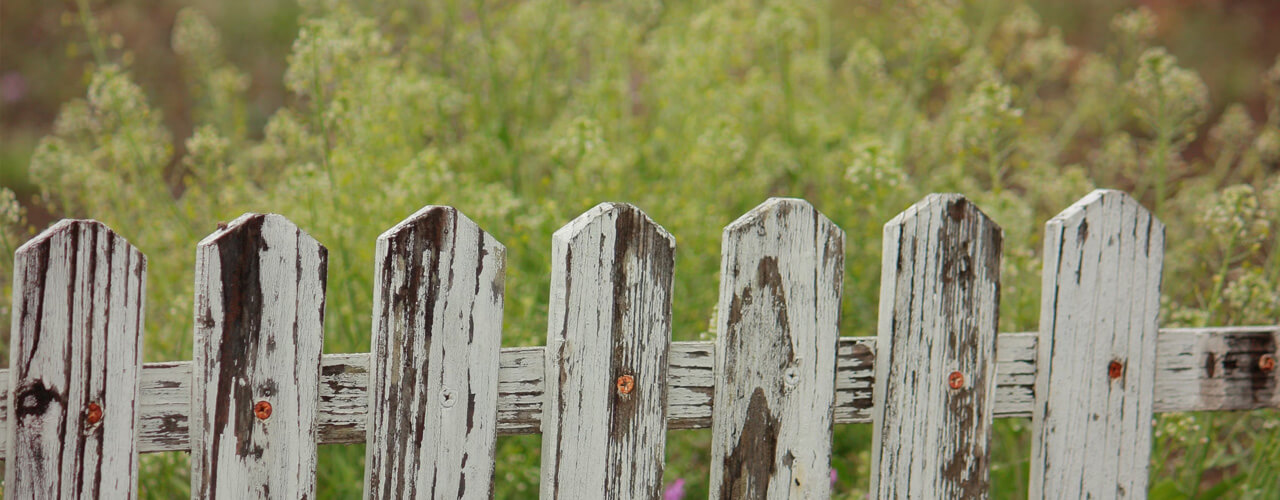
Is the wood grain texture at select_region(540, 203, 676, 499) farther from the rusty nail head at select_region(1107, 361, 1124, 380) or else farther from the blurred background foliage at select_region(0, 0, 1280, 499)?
the rusty nail head at select_region(1107, 361, 1124, 380)

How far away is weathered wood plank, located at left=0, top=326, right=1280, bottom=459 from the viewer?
1.11 metres

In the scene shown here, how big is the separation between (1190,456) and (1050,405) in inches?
30.0

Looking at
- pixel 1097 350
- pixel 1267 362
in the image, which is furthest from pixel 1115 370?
pixel 1267 362

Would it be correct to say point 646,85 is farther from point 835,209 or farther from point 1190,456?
point 1190,456

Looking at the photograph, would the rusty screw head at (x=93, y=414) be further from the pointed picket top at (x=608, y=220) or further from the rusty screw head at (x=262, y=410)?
the pointed picket top at (x=608, y=220)

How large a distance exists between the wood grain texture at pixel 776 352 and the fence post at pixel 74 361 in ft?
2.52

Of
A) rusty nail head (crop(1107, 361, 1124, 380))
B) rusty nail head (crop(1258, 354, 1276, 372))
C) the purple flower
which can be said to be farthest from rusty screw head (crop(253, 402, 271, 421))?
rusty nail head (crop(1258, 354, 1276, 372))

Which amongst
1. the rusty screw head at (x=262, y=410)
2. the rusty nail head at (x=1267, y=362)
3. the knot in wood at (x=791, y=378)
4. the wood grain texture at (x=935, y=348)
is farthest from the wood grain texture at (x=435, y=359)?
the rusty nail head at (x=1267, y=362)

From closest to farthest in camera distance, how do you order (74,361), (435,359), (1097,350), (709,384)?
(74,361), (435,359), (709,384), (1097,350)

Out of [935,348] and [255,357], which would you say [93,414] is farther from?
[935,348]

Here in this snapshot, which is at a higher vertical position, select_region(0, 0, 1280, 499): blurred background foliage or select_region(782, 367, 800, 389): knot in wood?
select_region(0, 0, 1280, 499): blurred background foliage

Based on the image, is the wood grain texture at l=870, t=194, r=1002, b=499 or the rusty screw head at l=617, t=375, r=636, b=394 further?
the wood grain texture at l=870, t=194, r=1002, b=499

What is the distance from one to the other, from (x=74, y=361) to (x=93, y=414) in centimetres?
7

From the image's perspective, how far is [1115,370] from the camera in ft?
4.92
